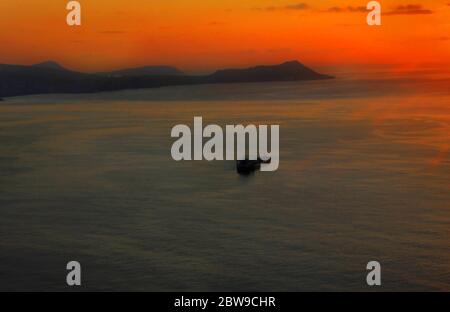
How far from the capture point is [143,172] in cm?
3041

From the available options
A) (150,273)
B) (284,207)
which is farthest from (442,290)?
(284,207)

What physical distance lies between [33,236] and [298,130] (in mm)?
32624

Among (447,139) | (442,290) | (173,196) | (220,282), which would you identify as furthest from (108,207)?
(447,139)

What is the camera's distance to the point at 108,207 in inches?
907

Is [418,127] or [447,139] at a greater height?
[418,127]

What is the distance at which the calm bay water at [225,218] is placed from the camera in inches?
622

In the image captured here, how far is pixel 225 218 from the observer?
2105 centimetres

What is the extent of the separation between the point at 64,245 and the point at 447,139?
29.7 meters

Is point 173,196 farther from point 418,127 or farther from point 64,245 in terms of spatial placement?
point 418,127

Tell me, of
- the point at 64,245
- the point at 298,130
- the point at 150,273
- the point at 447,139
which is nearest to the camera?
the point at 150,273

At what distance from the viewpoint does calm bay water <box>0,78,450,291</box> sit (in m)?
15.8

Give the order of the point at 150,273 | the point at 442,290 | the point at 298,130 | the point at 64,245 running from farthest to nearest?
the point at 298,130
the point at 64,245
the point at 150,273
the point at 442,290
